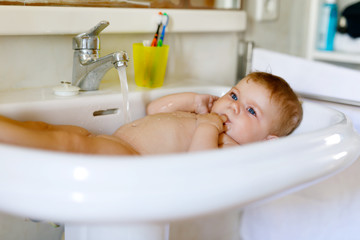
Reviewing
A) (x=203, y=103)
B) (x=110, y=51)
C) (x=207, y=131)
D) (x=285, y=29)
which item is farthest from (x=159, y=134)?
(x=285, y=29)

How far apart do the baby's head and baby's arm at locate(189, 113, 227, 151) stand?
0.10 feet

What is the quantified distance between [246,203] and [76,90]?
55cm

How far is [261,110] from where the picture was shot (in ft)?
3.08

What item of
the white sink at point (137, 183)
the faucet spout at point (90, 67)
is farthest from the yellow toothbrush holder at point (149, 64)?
the white sink at point (137, 183)

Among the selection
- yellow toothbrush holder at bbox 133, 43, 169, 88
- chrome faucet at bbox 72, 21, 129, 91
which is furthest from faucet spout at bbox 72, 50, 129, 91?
yellow toothbrush holder at bbox 133, 43, 169, 88

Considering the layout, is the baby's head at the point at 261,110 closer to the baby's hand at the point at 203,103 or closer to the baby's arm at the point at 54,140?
the baby's hand at the point at 203,103

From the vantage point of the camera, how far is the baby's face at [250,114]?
937 millimetres

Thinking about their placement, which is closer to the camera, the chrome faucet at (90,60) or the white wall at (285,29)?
the chrome faucet at (90,60)

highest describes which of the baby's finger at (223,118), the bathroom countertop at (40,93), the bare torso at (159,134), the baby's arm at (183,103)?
the bathroom countertop at (40,93)

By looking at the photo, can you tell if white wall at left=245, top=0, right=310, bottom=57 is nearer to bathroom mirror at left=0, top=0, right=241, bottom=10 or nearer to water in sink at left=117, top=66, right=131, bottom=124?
bathroom mirror at left=0, top=0, right=241, bottom=10

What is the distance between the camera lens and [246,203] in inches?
21.3

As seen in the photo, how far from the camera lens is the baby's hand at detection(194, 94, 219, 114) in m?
1.04

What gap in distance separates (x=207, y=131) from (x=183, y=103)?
216 millimetres

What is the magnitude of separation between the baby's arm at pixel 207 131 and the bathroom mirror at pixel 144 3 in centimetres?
39
